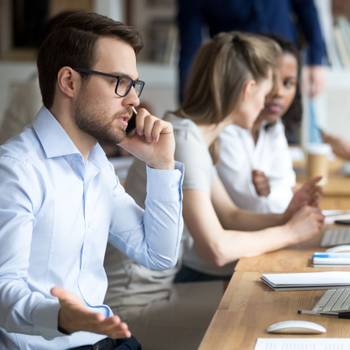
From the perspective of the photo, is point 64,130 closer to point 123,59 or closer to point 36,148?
point 36,148

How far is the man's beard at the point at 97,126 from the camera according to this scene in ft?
5.99

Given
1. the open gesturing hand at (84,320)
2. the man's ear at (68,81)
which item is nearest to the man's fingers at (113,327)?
the open gesturing hand at (84,320)

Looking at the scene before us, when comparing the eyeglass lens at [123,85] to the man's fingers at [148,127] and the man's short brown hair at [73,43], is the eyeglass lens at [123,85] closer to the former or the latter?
the man's short brown hair at [73,43]

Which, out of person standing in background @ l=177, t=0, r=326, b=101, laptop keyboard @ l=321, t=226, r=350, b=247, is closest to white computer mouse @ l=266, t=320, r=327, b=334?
laptop keyboard @ l=321, t=226, r=350, b=247

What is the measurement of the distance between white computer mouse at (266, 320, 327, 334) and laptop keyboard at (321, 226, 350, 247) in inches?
32.4

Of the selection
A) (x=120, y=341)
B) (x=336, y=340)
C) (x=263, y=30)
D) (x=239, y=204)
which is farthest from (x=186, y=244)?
(x=263, y=30)

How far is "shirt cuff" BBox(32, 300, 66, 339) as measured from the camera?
1501 mm

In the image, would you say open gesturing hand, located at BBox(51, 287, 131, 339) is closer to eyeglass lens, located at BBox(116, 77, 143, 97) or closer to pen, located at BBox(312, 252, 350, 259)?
eyeglass lens, located at BBox(116, 77, 143, 97)

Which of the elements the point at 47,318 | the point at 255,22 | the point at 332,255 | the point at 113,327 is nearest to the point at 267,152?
the point at 332,255

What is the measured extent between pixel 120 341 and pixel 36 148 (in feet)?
1.41

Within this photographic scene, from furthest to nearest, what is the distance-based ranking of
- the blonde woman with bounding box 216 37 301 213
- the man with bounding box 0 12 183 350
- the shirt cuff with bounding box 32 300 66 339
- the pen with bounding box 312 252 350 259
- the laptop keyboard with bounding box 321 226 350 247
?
the blonde woman with bounding box 216 37 301 213
the laptop keyboard with bounding box 321 226 350 247
the pen with bounding box 312 252 350 259
the man with bounding box 0 12 183 350
the shirt cuff with bounding box 32 300 66 339

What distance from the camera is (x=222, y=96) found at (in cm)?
268

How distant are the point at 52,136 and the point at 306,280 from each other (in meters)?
0.58

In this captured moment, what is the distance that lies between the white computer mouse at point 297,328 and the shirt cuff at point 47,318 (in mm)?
354
